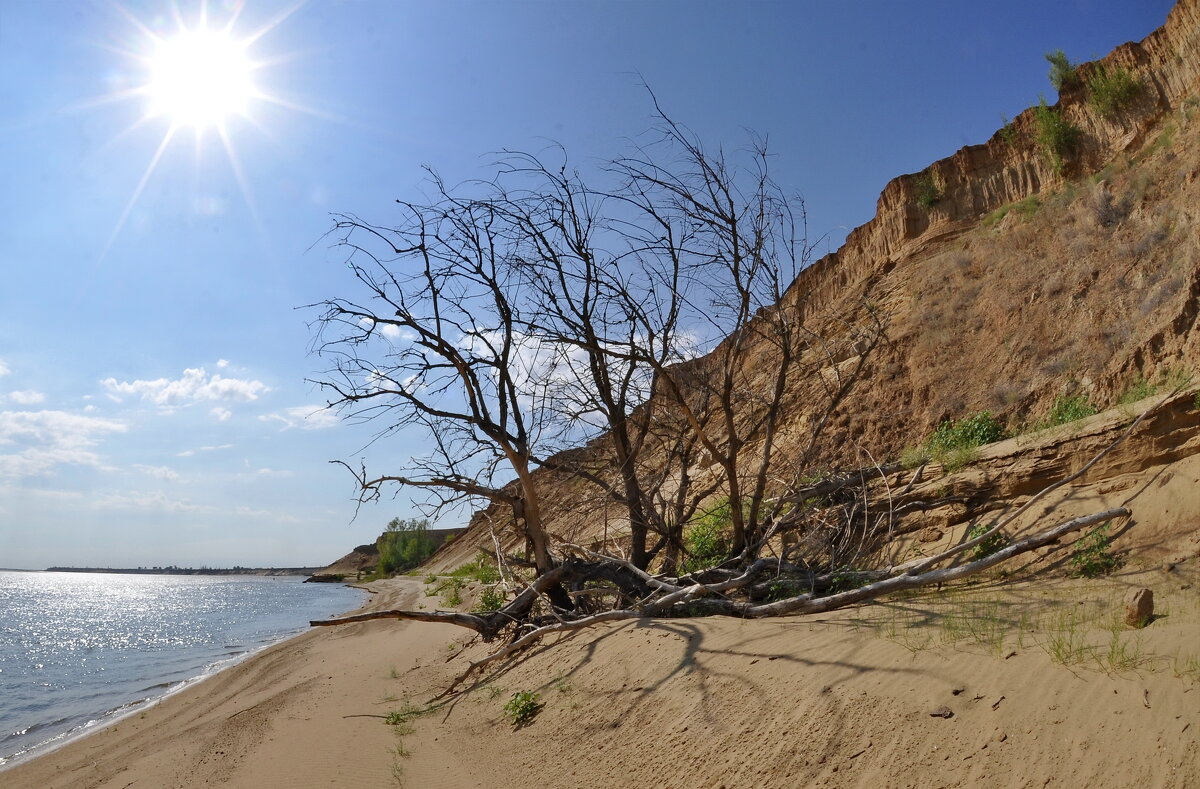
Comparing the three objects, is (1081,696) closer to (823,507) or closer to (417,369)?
(823,507)

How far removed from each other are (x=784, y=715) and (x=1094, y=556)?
389 centimetres

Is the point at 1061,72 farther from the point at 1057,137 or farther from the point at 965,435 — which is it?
the point at 965,435

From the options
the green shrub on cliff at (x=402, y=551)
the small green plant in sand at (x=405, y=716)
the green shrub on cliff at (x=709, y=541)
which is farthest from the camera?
the green shrub on cliff at (x=402, y=551)

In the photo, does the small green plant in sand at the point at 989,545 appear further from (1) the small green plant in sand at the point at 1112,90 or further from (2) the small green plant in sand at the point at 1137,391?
(1) the small green plant in sand at the point at 1112,90

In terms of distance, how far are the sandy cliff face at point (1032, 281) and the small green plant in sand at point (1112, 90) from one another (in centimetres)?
16

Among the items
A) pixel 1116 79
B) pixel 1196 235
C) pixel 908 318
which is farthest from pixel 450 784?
pixel 1116 79

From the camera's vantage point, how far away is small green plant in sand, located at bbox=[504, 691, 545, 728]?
19.2 feet

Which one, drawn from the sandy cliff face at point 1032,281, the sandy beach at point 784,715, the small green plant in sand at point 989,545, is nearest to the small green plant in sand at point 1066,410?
the sandy cliff face at point 1032,281

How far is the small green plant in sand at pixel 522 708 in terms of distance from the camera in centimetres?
586

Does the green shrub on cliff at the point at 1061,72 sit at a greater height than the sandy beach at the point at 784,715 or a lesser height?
greater

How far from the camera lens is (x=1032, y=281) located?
15.3 metres

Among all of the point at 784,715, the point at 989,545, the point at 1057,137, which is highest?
the point at 1057,137

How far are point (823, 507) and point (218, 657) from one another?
14623 mm

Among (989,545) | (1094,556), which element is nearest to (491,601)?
(989,545)
